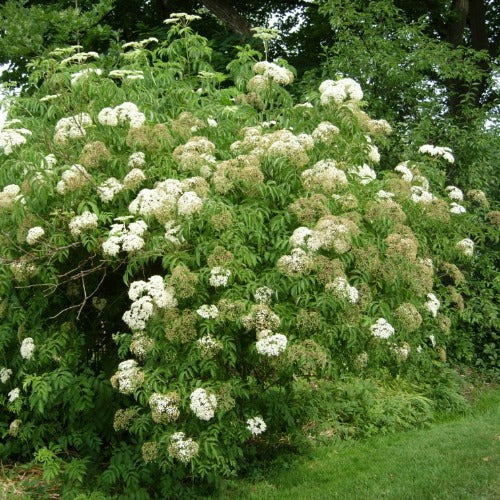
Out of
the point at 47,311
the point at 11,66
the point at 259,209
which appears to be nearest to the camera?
the point at 259,209

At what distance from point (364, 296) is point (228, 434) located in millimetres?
1302

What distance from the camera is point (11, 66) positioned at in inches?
426

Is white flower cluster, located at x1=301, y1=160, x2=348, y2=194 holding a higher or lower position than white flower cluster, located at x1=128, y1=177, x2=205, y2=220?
higher

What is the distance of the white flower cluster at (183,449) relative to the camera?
3980 mm

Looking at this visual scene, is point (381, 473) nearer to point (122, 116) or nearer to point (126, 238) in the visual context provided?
point (126, 238)

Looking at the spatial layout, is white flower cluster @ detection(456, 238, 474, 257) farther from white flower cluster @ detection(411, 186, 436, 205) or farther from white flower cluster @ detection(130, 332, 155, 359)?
white flower cluster @ detection(130, 332, 155, 359)

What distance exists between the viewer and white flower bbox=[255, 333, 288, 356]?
3914mm

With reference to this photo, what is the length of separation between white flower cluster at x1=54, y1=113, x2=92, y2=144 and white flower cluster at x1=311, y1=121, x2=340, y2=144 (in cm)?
171

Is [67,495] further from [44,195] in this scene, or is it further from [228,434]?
[44,195]

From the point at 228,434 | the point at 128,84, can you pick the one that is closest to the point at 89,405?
the point at 228,434

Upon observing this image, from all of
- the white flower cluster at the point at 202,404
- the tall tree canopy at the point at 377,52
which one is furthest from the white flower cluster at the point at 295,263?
the tall tree canopy at the point at 377,52

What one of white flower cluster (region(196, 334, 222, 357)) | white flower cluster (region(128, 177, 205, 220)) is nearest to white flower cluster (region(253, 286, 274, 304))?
white flower cluster (region(196, 334, 222, 357))

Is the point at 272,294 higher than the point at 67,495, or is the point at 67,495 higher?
the point at 272,294

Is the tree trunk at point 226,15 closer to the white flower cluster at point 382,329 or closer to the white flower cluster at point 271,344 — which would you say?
the white flower cluster at point 382,329
